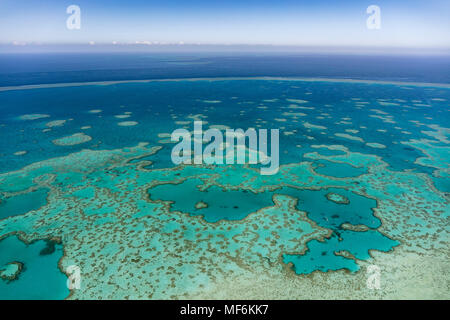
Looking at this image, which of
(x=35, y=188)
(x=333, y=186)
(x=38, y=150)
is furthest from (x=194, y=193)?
(x=38, y=150)

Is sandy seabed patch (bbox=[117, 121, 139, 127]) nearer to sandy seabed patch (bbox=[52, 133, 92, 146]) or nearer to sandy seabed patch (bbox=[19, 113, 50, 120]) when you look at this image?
sandy seabed patch (bbox=[52, 133, 92, 146])

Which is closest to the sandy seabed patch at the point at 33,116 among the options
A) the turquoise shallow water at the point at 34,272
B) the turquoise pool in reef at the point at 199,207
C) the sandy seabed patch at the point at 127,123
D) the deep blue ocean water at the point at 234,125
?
the deep blue ocean water at the point at 234,125

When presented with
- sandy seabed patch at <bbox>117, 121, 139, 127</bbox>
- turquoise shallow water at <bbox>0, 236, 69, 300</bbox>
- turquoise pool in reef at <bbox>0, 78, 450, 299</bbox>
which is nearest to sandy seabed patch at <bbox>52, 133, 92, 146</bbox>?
turquoise pool in reef at <bbox>0, 78, 450, 299</bbox>

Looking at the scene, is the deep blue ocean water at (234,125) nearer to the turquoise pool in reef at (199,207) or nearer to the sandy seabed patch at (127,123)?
the turquoise pool in reef at (199,207)

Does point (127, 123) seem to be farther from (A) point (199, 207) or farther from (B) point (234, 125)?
(A) point (199, 207)

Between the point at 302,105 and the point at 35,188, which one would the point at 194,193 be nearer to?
the point at 35,188

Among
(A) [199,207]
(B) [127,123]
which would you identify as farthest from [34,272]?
(B) [127,123]
